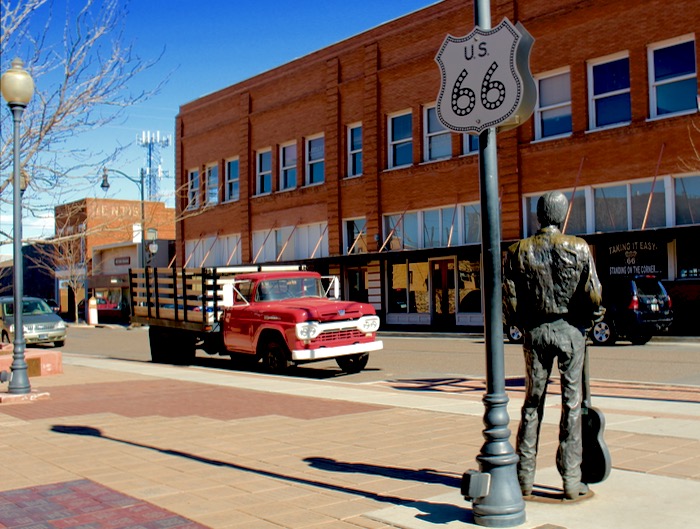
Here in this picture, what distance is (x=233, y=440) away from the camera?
8273mm

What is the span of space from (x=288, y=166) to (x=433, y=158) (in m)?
9.66

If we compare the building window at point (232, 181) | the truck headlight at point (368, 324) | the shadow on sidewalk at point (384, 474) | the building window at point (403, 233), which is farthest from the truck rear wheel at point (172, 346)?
the building window at point (232, 181)

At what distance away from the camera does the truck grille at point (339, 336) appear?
14.6 meters

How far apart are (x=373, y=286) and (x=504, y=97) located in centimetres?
2814

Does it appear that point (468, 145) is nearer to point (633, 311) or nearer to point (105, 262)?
point (633, 311)

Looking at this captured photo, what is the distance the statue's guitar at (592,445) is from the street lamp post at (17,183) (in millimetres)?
8823

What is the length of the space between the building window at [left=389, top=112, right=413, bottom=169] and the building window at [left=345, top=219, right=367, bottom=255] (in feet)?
9.84

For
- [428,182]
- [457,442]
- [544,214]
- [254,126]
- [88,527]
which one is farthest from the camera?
[254,126]

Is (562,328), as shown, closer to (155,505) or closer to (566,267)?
(566,267)

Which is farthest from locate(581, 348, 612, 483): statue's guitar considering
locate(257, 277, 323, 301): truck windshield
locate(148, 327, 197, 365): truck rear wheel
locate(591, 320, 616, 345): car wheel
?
locate(591, 320, 616, 345): car wheel

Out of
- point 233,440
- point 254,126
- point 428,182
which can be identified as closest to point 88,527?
point 233,440

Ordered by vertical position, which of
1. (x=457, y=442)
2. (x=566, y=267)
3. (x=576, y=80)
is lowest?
(x=457, y=442)

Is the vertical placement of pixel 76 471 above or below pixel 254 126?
below

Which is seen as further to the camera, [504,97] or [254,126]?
[254,126]
